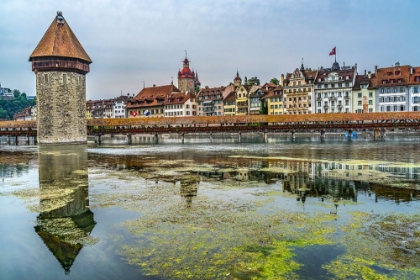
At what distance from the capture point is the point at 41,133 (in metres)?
39.1

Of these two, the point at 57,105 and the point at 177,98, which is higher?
the point at 177,98

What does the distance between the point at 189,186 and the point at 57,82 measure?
30849 millimetres

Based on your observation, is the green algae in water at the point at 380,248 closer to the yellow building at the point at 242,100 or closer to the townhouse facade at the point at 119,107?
the yellow building at the point at 242,100

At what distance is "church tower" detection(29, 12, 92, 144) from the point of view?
125 feet

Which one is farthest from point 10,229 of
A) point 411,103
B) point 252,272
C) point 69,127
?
point 411,103

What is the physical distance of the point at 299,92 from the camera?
66.1m

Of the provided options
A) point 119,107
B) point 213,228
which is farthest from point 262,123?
point 119,107

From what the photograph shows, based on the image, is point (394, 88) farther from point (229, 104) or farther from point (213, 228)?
point (213, 228)

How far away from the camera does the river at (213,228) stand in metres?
5.47

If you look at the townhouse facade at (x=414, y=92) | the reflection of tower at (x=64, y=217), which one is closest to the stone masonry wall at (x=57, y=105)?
the reflection of tower at (x=64, y=217)

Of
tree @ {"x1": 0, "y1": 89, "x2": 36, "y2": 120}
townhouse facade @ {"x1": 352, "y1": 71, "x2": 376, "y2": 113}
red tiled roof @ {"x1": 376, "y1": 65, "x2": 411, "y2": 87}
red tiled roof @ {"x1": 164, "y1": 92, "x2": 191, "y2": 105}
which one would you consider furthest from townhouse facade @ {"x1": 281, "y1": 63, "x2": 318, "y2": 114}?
tree @ {"x1": 0, "y1": 89, "x2": 36, "y2": 120}

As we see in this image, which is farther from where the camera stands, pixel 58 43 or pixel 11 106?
pixel 11 106

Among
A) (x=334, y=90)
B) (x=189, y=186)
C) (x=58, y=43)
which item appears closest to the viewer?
(x=189, y=186)

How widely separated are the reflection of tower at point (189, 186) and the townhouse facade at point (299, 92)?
54311mm
